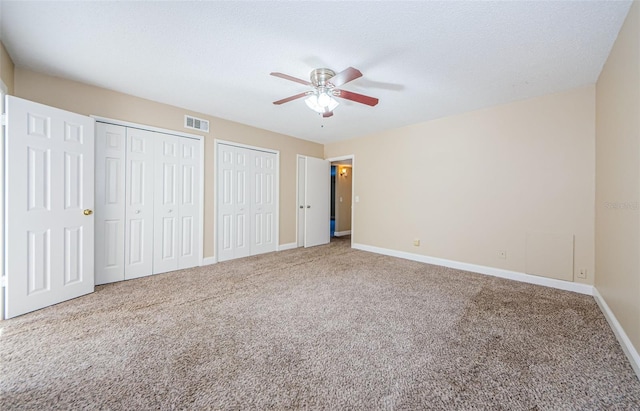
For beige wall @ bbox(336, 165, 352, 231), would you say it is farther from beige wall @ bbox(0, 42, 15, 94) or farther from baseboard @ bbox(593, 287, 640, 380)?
beige wall @ bbox(0, 42, 15, 94)

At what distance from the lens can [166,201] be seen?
143 inches

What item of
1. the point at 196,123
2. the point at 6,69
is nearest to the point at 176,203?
the point at 196,123

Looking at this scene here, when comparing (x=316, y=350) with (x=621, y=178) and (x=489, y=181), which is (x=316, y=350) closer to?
(x=621, y=178)

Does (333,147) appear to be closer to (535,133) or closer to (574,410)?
(535,133)

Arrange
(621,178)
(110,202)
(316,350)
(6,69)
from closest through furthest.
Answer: (316,350), (621,178), (6,69), (110,202)

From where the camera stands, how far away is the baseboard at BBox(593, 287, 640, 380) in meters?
1.59

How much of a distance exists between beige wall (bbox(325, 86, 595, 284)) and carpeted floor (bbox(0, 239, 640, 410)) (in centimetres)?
84

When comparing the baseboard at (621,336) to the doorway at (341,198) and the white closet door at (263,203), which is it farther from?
the doorway at (341,198)

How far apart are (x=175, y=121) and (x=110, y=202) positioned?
1405 millimetres

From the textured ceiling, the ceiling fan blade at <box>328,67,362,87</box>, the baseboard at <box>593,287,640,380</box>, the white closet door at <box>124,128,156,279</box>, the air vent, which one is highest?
the textured ceiling

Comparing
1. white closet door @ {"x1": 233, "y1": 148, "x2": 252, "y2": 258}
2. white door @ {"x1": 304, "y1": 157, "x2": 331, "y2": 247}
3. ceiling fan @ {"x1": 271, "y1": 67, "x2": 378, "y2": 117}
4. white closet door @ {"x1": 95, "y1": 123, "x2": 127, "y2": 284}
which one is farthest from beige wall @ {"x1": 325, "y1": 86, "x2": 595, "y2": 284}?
white closet door @ {"x1": 95, "y1": 123, "x2": 127, "y2": 284}

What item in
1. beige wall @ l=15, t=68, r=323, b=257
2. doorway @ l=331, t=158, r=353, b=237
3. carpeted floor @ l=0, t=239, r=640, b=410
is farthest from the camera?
doorway @ l=331, t=158, r=353, b=237

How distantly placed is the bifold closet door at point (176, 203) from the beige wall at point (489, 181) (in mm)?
3241

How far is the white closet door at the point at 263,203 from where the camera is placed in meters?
4.71
